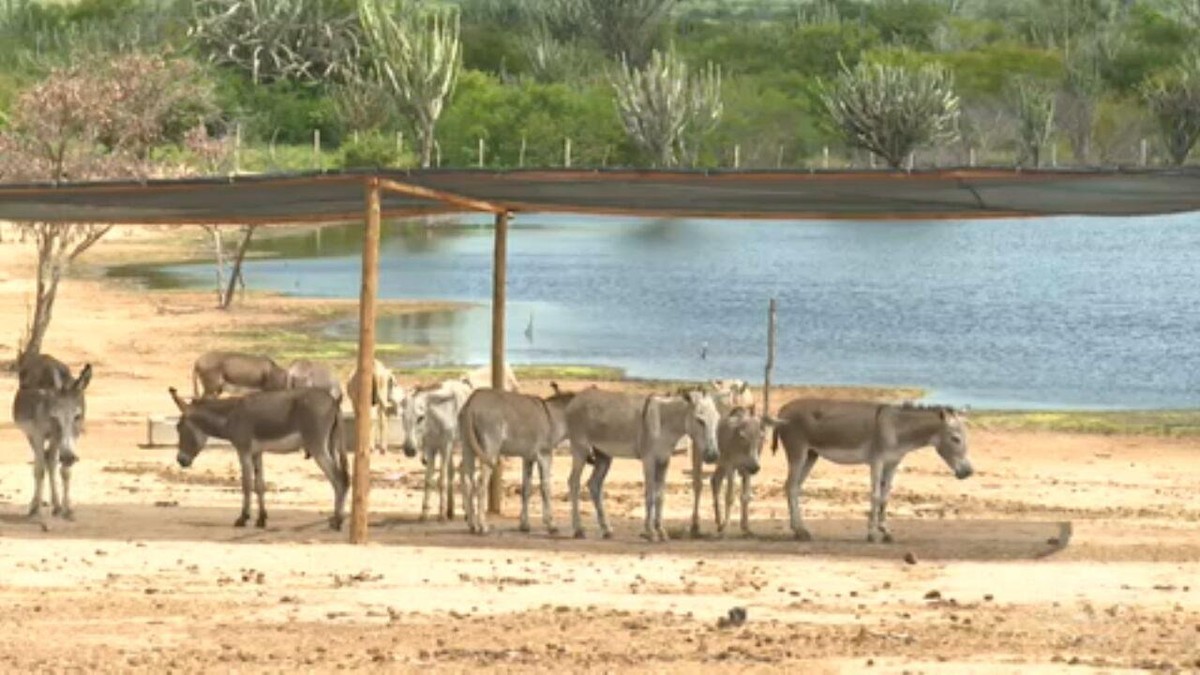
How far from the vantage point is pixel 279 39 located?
119312mm

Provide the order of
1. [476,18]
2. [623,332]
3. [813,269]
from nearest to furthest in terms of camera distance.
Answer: [623,332]
[813,269]
[476,18]

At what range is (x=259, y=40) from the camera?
119 meters

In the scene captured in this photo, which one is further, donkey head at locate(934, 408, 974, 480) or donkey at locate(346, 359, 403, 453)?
donkey at locate(346, 359, 403, 453)

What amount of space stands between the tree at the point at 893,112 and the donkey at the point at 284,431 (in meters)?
78.9

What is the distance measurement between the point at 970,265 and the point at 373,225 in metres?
64.3

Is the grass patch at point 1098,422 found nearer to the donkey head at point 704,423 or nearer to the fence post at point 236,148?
the donkey head at point 704,423

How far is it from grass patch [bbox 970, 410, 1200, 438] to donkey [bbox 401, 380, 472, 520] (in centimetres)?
1563

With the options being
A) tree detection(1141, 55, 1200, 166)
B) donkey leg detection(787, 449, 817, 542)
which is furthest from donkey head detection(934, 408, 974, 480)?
tree detection(1141, 55, 1200, 166)

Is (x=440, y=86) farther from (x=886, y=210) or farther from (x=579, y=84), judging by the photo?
(x=886, y=210)

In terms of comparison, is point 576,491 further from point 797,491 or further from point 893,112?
point 893,112

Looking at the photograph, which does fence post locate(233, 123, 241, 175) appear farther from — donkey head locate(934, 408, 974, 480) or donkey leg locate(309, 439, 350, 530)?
donkey head locate(934, 408, 974, 480)

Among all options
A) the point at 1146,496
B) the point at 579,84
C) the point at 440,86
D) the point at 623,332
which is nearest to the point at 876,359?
the point at 623,332

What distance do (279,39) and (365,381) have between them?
100058mm

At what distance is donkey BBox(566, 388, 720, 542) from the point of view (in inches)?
842
